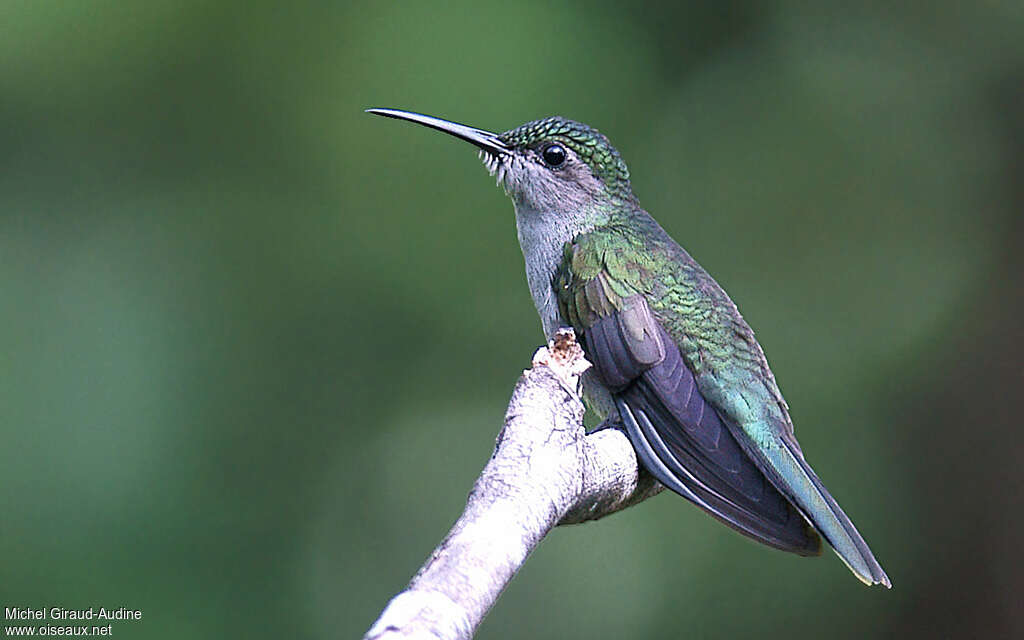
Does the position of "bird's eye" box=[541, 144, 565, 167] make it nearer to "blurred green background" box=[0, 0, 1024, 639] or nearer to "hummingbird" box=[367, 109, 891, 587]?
"hummingbird" box=[367, 109, 891, 587]

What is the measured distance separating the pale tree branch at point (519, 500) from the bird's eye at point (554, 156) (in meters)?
1.28

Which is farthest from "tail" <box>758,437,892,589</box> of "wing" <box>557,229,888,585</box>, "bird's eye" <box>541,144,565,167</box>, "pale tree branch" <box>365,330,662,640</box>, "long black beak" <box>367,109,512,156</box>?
"long black beak" <box>367,109,512,156</box>

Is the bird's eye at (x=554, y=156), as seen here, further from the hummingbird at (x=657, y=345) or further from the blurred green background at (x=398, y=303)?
the blurred green background at (x=398, y=303)

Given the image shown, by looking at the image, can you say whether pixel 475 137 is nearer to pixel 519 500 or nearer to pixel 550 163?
pixel 550 163

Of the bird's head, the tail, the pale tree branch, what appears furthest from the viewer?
the bird's head

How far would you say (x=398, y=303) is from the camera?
5062 mm

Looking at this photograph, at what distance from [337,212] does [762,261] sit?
6.79ft

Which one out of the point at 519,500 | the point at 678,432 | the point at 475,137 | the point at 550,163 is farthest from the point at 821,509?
the point at 475,137

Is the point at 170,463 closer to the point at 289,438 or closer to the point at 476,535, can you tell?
the point at 289,438

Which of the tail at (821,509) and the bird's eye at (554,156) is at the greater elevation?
the bird's eye at (554,156)

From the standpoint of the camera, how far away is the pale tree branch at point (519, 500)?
156 cm

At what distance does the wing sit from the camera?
3.18 meters

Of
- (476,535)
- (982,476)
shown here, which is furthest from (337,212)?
(476,535)

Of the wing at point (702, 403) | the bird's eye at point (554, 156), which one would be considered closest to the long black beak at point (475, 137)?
the bird's eye at point (554, 156)
